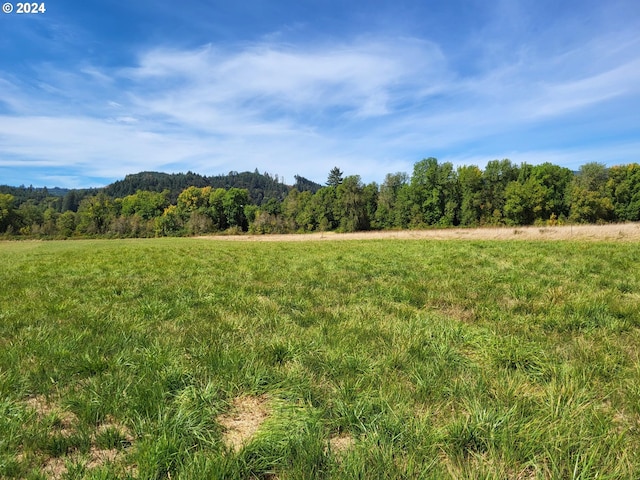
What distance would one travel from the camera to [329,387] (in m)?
3.38

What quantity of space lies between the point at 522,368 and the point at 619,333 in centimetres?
214

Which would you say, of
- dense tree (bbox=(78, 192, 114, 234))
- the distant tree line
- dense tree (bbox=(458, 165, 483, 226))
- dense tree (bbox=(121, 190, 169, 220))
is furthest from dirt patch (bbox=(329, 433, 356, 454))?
dense tree (bbox=(121, 190, 169, 220))

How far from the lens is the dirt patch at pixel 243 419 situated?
2684 mm

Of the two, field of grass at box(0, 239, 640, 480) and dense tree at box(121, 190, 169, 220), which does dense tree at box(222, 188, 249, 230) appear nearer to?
dense tree at box(121, 190, 169, 220)

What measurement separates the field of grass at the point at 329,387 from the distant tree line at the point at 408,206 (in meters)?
72.0

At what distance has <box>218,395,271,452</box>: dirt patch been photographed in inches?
106

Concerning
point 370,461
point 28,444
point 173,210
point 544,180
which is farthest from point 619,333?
point 173,210

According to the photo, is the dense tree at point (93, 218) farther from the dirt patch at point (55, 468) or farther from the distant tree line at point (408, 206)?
the dirt patch at point (55, 468)

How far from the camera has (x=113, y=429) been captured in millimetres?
2713

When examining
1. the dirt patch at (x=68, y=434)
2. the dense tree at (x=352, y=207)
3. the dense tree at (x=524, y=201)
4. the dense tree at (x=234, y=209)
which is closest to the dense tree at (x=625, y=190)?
the dense tree at (x=524, y=201)

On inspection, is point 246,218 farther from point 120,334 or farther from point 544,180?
point 120,334

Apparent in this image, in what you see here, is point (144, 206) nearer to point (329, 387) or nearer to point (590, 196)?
point (590, 196)

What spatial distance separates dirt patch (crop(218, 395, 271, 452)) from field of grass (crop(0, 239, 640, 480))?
0.05 ft

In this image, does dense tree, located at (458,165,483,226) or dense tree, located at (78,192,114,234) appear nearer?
dense tree, located at (458,165,483,226)
